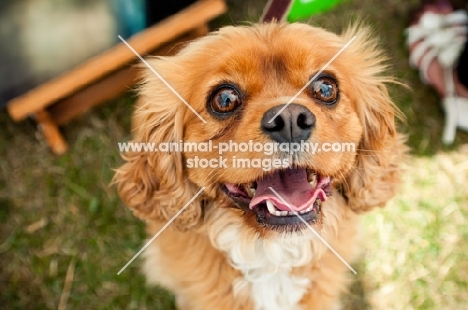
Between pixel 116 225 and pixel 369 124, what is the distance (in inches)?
69.8

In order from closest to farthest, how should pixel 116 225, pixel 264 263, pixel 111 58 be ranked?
pixel 264 263, pixel 111 58, pixel 116 225

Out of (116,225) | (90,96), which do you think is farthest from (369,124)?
(90,96)

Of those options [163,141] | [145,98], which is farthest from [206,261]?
[145,98]

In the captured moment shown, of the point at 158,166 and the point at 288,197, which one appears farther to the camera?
the point at 158,166

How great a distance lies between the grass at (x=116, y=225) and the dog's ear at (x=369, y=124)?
940mm

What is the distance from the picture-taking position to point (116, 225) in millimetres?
3010

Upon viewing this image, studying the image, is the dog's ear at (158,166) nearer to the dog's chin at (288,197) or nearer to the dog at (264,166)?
the dog at (264,166)

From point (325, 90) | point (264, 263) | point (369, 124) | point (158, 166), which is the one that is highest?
point (325, 90)

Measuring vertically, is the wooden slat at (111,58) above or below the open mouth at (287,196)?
above

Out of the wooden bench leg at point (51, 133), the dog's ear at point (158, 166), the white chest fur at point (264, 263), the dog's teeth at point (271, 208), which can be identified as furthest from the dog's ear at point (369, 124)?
the wooden bench leg at point (51, 133)

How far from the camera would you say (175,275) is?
227 cm

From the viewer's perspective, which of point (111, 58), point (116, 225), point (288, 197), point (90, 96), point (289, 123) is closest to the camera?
point (289, 123)

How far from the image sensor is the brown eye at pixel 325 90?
66.8 inches

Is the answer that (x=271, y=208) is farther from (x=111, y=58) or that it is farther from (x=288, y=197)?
(x=111, y=58)
